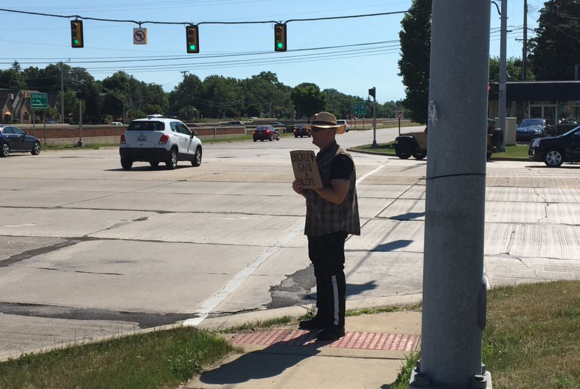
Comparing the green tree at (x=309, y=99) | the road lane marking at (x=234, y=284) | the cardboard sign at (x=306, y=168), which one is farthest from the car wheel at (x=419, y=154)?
the green tree at (x=309, y=99)

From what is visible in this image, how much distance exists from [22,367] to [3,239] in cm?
683

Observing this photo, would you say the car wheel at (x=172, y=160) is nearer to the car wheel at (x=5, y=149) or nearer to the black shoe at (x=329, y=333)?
the car wheel at (x=5, y=149)

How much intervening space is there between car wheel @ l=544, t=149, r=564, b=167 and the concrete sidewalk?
21.4m

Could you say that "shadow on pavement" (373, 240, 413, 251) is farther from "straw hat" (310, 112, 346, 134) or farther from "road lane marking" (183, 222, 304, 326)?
"straw hat" (310, 112, 346, 134)

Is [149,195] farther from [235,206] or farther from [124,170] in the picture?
[124,170]

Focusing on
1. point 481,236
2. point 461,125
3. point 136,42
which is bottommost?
point 481,236

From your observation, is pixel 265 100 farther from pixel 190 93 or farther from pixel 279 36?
pixel 279 36

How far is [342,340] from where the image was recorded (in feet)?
20.9

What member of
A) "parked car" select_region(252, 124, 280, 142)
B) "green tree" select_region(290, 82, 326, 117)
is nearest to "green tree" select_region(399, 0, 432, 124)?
"parked car" select_region(252, 124, 280, 142)

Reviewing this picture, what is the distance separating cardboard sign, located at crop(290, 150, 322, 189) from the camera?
6.06 metres

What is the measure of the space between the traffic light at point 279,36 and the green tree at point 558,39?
56.7 m

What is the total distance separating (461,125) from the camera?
361cm

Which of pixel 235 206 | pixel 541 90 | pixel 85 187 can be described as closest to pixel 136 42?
pixel 85 187

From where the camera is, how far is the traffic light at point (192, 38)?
119 ft
